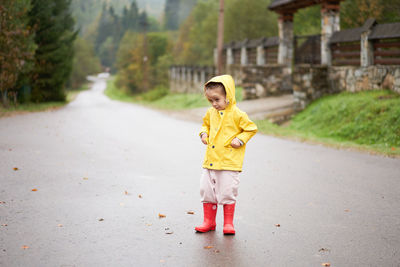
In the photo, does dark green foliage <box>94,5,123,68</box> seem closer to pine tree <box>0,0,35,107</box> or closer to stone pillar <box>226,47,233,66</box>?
stone pillar <box>226,47,233,66</box>

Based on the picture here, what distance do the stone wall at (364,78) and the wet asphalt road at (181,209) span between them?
5106mm

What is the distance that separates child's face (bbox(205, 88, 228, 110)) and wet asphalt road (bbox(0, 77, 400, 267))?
132cm

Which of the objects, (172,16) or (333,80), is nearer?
(333,80)

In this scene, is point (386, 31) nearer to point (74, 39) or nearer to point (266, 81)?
point (266, 81)

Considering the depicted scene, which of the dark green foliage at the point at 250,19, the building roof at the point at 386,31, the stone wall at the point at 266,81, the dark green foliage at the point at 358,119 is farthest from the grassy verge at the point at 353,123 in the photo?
the dark green foliage at the point at 250,19

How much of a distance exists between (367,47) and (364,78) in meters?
1.02

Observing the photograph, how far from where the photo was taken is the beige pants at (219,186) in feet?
14.6

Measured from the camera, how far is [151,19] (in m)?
169

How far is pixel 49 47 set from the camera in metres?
27.5

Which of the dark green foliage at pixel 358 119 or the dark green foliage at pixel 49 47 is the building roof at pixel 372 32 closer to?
the dark green foliage at pixel 358 119

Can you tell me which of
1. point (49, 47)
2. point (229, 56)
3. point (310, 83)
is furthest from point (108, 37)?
point (310, 83)

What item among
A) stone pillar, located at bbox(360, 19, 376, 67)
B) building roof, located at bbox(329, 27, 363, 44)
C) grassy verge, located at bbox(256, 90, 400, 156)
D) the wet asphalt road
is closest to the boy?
the wet asphalt road

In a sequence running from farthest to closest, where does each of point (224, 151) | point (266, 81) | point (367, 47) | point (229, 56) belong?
point (229, 56), point (266, 81), point (367, 47), point (224, 151)

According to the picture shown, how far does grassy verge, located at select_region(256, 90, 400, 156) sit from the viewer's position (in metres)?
10.9
